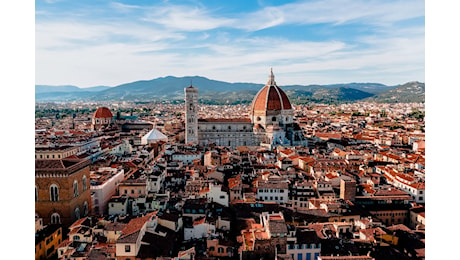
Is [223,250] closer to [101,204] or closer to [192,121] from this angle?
[101,204]

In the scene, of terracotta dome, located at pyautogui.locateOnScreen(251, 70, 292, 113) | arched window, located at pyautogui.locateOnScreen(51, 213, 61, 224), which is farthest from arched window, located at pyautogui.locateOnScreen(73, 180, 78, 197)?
terracotta dome, located at pyautogui.locateOnScreen(251, 70, 292, 113)

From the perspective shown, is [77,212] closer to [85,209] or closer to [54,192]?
[85,209]

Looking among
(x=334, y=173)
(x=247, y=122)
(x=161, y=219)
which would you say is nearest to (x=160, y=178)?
(x=161, y=219)

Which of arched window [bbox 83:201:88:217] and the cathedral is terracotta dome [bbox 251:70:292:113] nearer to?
the cathedral

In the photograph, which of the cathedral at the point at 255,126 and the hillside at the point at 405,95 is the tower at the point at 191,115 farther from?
the hillside at the point at 405,95

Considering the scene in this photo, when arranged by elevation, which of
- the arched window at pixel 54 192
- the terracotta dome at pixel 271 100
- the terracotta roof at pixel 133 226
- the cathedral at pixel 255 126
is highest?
the terracotta dome at pixel 271 100

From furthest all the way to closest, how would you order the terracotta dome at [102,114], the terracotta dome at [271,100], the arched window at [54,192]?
the terracotta dome at [102,114] < the terracotta dome at [271,100] < the arched window at [54,192]

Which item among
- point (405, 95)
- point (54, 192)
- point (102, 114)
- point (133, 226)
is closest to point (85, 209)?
point (54, 192)

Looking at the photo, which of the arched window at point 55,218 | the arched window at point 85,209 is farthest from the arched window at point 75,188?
the arched window at point 55,218

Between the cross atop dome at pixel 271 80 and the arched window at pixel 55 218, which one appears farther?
the cross atop dome at pixel 271 80

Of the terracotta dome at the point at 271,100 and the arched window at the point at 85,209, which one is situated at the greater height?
the terracotta dome at the point at 271,100
